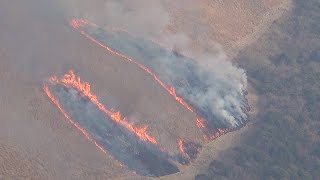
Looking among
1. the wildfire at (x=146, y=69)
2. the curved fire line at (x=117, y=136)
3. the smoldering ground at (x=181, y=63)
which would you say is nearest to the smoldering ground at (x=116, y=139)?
the curved fire line at (x=117, y=136)

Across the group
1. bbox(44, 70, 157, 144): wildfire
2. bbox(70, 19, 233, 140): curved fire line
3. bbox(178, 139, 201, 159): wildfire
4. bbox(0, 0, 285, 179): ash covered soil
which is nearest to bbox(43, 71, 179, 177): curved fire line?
bbox(44, 70, 157, 144): wildfire

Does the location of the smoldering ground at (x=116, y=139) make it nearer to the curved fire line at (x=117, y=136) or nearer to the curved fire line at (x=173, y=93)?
the curved fire line at (x=117, y=136)

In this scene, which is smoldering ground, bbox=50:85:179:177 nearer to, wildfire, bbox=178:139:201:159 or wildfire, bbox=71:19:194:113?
wildfire, bbox=178:139:201:159

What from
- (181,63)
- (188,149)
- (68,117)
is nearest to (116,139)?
(68,117)

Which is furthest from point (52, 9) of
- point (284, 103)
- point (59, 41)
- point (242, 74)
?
point (284, 103)

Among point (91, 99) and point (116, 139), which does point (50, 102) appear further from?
point (116, 139)

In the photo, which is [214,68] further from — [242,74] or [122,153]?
[122,153]

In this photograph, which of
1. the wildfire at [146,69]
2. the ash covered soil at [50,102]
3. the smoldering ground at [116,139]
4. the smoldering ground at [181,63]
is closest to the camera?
the ash covered soil at [50,102]
